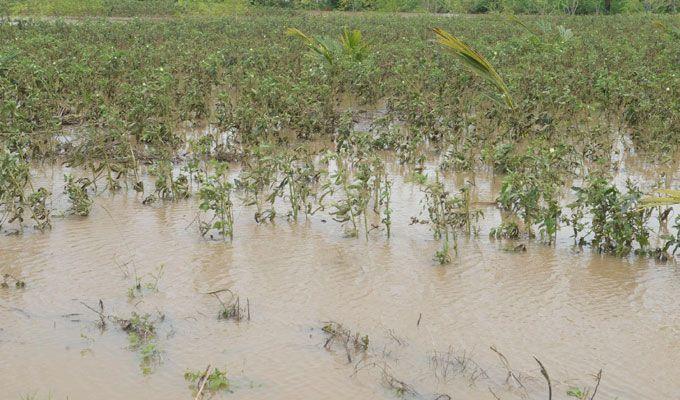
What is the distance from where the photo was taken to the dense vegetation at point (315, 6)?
29359 mm

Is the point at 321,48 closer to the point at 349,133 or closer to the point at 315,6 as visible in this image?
the point at 349,133

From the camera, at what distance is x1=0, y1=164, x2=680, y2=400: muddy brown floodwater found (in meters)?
4.26

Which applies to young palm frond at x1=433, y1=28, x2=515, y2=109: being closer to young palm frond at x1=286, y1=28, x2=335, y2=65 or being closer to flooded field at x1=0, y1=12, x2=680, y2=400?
flooded field at x1=0, y1=12, x2=680, y2=400

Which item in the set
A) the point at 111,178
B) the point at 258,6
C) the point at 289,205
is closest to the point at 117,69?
the point at 111,178

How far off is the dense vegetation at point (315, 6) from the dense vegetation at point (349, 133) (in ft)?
50.5

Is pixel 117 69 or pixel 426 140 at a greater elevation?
pixel 117 69

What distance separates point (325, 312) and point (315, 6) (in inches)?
1255

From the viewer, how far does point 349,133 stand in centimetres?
909

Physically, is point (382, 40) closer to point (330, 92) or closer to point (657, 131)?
point (330, 92)

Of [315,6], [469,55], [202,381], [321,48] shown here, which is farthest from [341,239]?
[315,6]

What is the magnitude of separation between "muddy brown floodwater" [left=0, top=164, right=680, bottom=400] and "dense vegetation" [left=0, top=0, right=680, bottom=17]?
23.0 meters

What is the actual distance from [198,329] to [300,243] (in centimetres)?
172

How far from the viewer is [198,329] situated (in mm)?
4832

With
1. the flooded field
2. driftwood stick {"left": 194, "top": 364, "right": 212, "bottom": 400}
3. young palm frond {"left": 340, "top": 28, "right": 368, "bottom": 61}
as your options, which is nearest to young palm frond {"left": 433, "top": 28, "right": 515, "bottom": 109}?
the flooded field
